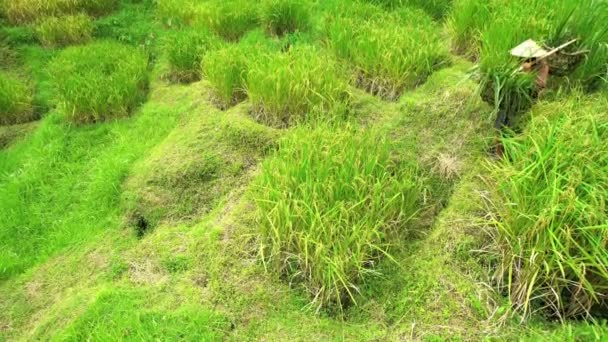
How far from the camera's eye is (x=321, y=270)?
8.54 ft

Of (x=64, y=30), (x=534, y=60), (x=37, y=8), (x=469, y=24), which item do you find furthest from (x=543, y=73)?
(x=37, y=8)

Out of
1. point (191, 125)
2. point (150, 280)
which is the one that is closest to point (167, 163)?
point (191, 125)

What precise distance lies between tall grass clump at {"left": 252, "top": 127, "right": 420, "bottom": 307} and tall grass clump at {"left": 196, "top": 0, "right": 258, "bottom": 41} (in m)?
2.76

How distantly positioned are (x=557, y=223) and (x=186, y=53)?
381cm

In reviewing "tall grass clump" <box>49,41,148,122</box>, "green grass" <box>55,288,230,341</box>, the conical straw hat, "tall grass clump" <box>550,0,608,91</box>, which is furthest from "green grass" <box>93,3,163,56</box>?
"tall grass clump" <box>550,0,608,91</box>

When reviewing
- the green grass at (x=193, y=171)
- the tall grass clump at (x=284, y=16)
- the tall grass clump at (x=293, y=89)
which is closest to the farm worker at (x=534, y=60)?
the tall grass clump at (x=293, y=89)

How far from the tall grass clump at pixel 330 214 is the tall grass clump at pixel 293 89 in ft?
2.42

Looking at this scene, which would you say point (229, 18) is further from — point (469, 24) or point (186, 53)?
point (469, 24)

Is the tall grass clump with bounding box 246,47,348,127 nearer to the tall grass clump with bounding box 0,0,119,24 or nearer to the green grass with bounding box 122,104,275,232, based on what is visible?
the green grass with bounding box 122,104,275,232

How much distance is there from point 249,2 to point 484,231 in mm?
4043

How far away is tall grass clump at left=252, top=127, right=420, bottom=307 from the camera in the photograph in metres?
2.60

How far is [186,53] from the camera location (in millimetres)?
4871

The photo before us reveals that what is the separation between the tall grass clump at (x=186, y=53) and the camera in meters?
4.87

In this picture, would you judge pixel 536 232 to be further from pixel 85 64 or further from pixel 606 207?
pixel 85 64
